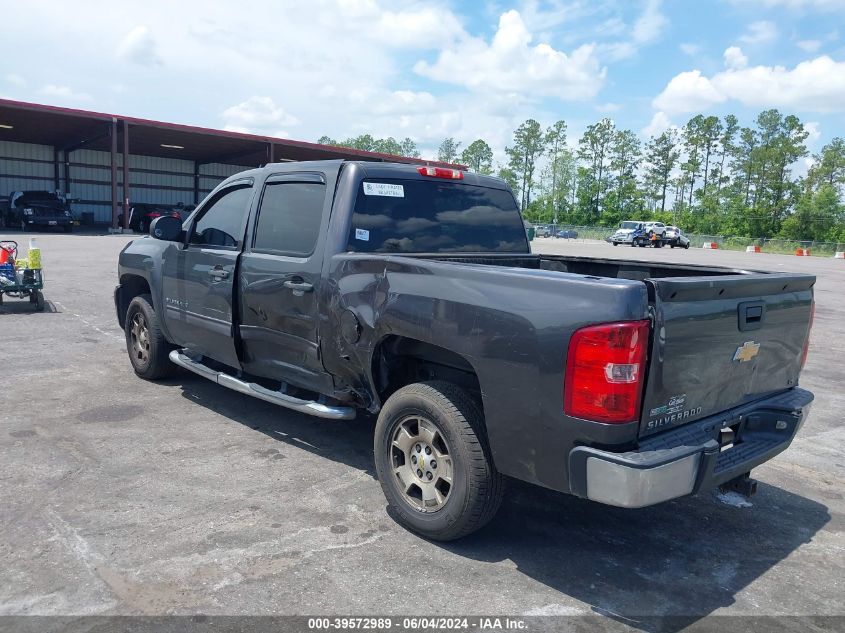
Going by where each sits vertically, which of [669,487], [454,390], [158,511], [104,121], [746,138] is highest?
[746,138]

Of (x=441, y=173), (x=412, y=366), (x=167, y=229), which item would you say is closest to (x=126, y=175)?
(x=167, y=229)

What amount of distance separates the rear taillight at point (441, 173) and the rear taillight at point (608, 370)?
2.14 meters

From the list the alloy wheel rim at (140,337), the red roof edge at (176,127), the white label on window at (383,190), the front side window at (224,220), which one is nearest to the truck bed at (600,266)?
the white label on window at (383,190)

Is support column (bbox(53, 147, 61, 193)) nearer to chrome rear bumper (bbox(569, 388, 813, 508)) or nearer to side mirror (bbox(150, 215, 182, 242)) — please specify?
side mirror (bbox(150, 215, 182, 242))

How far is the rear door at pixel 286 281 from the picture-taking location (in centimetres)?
423

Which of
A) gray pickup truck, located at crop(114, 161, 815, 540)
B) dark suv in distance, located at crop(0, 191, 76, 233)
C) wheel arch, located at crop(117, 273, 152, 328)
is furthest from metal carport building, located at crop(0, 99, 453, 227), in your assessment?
gray pickup truck, located at crop(114, 161, 815, 540)

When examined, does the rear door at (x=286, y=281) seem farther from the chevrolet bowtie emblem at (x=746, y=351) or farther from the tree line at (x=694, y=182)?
the tree line at (x=694, y=182)

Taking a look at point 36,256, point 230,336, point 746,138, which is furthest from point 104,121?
point 746,138

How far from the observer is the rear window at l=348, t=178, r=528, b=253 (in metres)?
4.26

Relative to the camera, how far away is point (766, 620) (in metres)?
2.92

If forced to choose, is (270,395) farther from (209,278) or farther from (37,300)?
(37,300)

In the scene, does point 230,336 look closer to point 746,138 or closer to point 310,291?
point 310,291

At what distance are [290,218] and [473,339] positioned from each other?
1.98 meters

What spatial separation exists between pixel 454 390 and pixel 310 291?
4.11 ft
